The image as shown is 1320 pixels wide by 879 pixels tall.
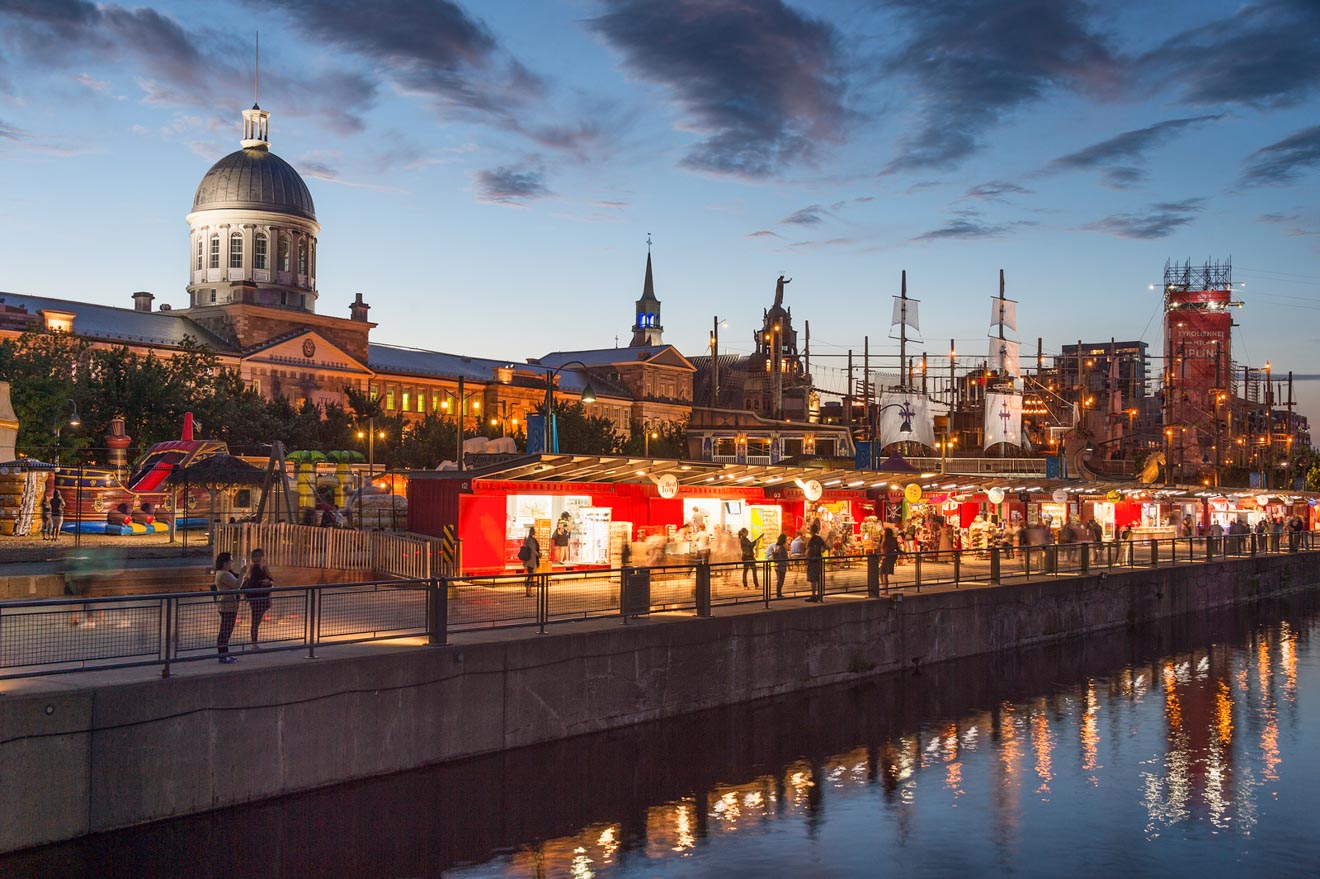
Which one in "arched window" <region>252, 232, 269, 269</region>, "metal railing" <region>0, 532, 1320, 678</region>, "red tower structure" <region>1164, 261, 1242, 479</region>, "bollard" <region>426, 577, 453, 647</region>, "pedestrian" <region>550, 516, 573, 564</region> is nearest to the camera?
"metal railing" <region>0, 532, 1320, 678</region>

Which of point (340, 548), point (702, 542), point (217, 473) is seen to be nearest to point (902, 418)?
point (702, 542)

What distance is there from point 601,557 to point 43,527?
22.9m

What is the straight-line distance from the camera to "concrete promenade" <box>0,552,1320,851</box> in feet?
47.3

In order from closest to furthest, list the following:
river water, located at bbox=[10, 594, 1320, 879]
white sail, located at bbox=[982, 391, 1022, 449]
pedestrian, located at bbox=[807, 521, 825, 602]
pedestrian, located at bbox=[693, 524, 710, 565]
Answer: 1. river water, located at bbox=[10, 594, 1320, 879]
2. pedestrian, located at bbox=[807, 521, 825, 602]
3. pedestrian, located at bbox=[693, 524, 710, 565]
4. white sail, located at bbox=[982, 391, 1022, 449]

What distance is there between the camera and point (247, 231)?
131375 millimetres

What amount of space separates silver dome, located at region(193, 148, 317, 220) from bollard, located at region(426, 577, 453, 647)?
120m

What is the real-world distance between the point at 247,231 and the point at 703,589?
117205 mm

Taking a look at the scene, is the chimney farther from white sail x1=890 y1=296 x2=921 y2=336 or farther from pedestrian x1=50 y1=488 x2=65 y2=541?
pedestrian x1=50 y1=488 x2=65 y2=541

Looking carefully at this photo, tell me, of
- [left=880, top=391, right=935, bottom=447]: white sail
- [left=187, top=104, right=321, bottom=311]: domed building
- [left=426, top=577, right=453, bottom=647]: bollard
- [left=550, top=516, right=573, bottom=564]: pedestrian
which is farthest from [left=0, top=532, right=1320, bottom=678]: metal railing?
[left=187, top=104, right=321, bottom=311]: domed building

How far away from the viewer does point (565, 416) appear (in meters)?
115

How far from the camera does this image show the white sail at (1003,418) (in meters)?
102

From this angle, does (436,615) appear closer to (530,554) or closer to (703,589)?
(703,589)

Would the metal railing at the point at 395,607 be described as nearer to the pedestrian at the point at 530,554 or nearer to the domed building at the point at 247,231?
the pedestrian at the point at 530,554

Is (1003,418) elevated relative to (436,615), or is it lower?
elevated
